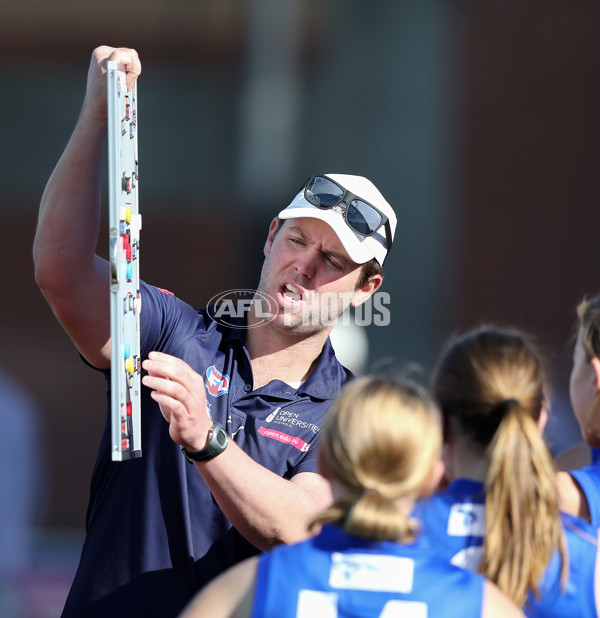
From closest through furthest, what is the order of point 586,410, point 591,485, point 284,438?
point 591,485
point 586,410
point 284,438

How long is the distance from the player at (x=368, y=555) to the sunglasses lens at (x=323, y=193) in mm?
1103

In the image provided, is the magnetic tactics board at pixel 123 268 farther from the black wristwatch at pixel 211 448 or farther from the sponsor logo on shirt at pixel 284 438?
the sponsor logo on shirt at pixel 284 438

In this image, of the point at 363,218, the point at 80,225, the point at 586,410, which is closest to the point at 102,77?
the point at 80,225

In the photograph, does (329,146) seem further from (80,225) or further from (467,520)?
(467,520)

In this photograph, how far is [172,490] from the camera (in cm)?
265

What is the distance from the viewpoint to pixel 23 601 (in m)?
6.82

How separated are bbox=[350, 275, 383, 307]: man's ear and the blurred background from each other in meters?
8.21

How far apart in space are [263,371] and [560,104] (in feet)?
32.5

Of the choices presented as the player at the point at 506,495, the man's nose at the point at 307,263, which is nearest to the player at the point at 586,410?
the player at the point at 506,495

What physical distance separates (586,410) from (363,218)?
2.94ft

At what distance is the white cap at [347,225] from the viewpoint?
2.93 metres

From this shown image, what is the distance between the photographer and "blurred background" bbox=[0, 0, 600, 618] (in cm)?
1142

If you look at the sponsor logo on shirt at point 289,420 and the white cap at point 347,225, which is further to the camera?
the white cap at point 347,225

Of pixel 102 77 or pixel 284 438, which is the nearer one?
pixel 102 77
